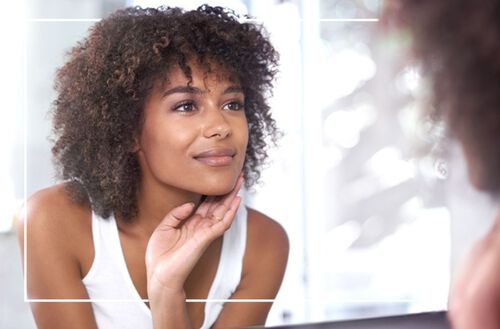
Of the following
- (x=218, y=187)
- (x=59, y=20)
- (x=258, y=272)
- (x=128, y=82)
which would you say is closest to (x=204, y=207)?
(x=218, y=187)

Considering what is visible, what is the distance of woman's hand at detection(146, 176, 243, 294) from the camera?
1386mm

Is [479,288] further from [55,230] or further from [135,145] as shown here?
[55,230]

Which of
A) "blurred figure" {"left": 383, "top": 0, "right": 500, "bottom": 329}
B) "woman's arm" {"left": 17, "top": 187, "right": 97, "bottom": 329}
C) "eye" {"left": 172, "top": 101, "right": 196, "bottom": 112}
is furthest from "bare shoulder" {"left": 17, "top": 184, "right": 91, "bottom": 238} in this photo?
"blurred figure" {"left": 383, "top": 0, "right": 500, "bottom": 329}

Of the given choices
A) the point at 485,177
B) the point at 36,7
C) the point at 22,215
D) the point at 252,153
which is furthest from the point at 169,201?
the point at 485,177

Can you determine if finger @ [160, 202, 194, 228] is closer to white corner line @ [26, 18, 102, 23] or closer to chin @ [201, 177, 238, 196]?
chin @ [201, 177, 238, 196]

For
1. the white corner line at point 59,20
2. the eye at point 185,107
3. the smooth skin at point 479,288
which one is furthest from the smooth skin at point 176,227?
the smooth skin at point 479,288

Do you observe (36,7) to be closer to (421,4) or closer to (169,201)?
(169,201)

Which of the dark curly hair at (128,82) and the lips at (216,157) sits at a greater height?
the dark curly hair at (128,82)

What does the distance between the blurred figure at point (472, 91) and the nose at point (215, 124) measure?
0.35m

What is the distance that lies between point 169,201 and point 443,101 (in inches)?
19.8

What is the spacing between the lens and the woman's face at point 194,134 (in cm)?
136

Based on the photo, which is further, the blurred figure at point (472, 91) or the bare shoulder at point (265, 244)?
the bare shoulder at point (265, 244)

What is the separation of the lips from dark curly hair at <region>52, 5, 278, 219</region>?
0.04 m

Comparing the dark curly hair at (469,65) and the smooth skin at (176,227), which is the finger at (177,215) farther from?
the dark curly hair at (469,65)
